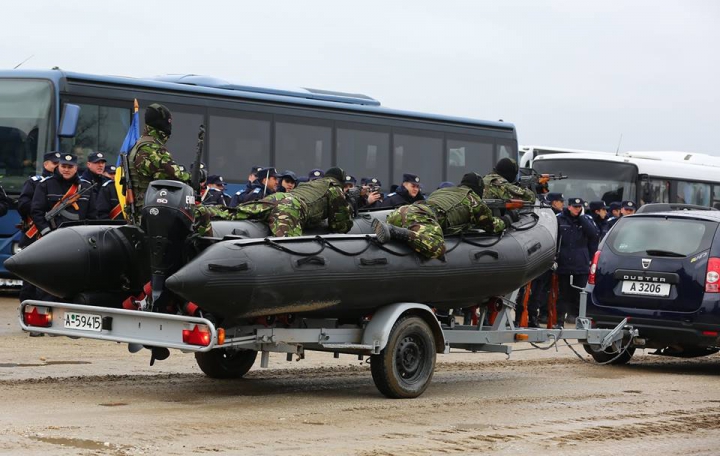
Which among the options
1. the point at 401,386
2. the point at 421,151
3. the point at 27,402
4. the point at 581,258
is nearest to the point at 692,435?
the point at 401,386

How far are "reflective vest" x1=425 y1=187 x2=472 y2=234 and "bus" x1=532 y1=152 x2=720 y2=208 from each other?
1552 cm

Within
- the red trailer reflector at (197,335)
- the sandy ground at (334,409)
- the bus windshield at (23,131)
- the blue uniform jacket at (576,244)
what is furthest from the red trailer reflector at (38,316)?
the blue uniform jacket at (576,244)

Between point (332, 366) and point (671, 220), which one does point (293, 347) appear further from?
point (671, 220)

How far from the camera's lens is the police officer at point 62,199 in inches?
579

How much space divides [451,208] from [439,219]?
0.71 ft

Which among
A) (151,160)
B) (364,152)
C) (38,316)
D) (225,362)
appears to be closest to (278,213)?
(151,160)

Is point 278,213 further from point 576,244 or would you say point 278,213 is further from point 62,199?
point 576,244

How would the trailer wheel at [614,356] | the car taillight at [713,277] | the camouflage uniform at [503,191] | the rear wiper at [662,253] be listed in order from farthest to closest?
the trailer wheel at [614,356], the rear wiper at [662,253], the car taillight at [713,277], the camouflage uniform at [503,191]

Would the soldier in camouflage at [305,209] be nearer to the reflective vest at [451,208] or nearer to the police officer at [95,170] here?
the reflective vest at [451,208]

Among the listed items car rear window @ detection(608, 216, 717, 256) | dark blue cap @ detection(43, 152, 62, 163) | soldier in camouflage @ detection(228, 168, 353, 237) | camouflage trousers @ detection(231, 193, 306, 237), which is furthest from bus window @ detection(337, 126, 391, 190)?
camouflage trousers @ detection(231, 193, 306, 237)

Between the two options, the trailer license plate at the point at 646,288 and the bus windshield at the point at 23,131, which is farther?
the bus windshield at the point at 23,131

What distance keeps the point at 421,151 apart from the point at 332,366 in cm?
1208

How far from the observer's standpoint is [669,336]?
12961mm

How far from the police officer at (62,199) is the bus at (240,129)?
3.02 metres
